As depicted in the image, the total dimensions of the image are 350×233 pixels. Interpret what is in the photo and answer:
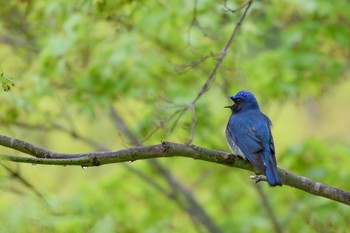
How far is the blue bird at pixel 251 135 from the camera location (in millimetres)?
4160

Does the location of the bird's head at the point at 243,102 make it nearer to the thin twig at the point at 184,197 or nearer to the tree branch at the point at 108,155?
the tree branch at the point at 108,155

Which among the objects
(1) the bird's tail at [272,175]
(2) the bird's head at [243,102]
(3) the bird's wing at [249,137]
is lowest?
(1) the bird's tail at [272,175]

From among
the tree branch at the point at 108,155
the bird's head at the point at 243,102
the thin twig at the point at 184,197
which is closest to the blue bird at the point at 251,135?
the bird's head at the point at 243,102

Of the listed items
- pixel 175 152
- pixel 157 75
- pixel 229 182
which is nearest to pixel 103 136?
pixel 229 182

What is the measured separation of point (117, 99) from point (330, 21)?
2.41m

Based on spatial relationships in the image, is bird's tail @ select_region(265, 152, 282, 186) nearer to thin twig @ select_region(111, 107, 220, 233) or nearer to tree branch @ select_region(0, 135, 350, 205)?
tree branch @ select_region(0, 135, 350, 205)

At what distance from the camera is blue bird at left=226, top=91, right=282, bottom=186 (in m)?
4.16

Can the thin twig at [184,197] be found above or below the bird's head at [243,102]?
above

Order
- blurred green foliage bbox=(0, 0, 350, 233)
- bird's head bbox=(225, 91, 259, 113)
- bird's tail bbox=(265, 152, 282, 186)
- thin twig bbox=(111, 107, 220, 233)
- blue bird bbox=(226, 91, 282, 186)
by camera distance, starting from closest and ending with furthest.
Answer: bird's tail bbox=(265, 152, 282, 186)
blue bird bbox=(226, 91, 282, 186)
bird's head bbox=(225, 91, 259, 113)
blurred green foliage bbox=(0, 0, 350, 233)
thin twig bbox=(111, 107, 220, 233)

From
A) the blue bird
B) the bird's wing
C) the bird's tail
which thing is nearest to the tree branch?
the bird's tail

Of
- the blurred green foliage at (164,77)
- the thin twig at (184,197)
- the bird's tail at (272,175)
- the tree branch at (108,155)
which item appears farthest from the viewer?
the thin twig at (184,197)

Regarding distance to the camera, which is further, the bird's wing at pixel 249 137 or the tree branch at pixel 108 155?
the bird's wing at pixel 249 137

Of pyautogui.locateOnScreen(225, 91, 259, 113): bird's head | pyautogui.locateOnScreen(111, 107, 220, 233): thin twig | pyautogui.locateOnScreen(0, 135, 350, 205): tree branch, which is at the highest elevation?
pyautogui.locateOnScreen(111, 107, 220, 233): thin twig

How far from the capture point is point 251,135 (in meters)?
4.60
